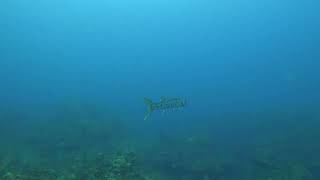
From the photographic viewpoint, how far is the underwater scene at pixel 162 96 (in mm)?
13023

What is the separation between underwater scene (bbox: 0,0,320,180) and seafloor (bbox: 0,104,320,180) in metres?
0.06

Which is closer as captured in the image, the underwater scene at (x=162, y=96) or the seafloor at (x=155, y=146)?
the seafloor at (x=155, y=146)

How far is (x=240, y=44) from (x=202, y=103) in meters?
62.2

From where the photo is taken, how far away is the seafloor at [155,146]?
37.2 feet

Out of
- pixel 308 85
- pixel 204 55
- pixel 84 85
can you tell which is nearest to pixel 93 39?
pixel 204 55

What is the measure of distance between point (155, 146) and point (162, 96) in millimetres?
6376

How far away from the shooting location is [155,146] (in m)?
15.8

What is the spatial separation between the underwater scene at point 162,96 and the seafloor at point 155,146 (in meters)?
0.06

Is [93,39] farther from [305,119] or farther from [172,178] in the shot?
[172,178]

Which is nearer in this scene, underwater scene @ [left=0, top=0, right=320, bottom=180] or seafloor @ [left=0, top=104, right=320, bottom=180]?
seafloor @ [left=0, top=104, right=320, bottom=180]

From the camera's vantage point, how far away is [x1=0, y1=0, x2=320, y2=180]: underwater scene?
42.7 ft

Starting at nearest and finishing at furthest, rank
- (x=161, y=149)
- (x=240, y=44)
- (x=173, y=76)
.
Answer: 1. (x=161, y=149)
2. (x=173, y=76)
3. (x=240, y=44)

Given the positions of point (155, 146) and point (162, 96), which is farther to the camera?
point (155, 146)

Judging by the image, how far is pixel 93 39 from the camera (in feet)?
298
